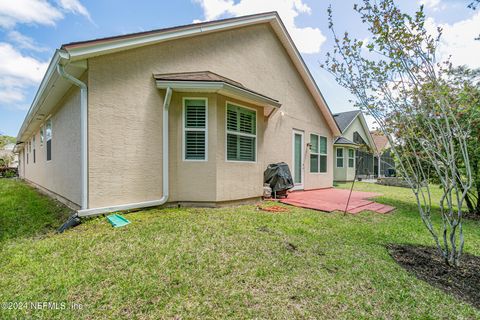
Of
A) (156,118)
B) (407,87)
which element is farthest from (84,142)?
(407,87)

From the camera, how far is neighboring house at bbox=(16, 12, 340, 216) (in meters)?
4.61

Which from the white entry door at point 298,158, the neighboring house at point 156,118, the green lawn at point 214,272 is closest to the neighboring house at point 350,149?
the white entry door at point 298,158

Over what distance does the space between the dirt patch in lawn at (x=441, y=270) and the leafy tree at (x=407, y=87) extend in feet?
0.61

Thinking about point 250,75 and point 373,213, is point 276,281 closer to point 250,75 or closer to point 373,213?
point 373,213

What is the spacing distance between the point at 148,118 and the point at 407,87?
205 inches

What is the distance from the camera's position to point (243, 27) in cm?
778

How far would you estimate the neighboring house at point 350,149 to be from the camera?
1795 cm

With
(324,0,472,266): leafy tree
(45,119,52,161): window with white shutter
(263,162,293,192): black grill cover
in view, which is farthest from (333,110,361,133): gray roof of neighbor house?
(45,119,52,161): window with white shutter

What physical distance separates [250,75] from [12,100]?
3226cm

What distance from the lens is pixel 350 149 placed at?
61.1 feet

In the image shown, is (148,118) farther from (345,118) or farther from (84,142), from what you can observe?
(345,118)

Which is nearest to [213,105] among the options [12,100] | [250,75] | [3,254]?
[250,75]

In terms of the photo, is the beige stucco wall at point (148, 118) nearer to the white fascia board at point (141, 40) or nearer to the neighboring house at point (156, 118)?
the neighboring house at point (156, 118)

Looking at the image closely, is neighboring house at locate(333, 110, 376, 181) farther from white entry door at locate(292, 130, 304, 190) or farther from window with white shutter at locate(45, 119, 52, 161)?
window with white shutter at locate(45, 119, 52, 161)
